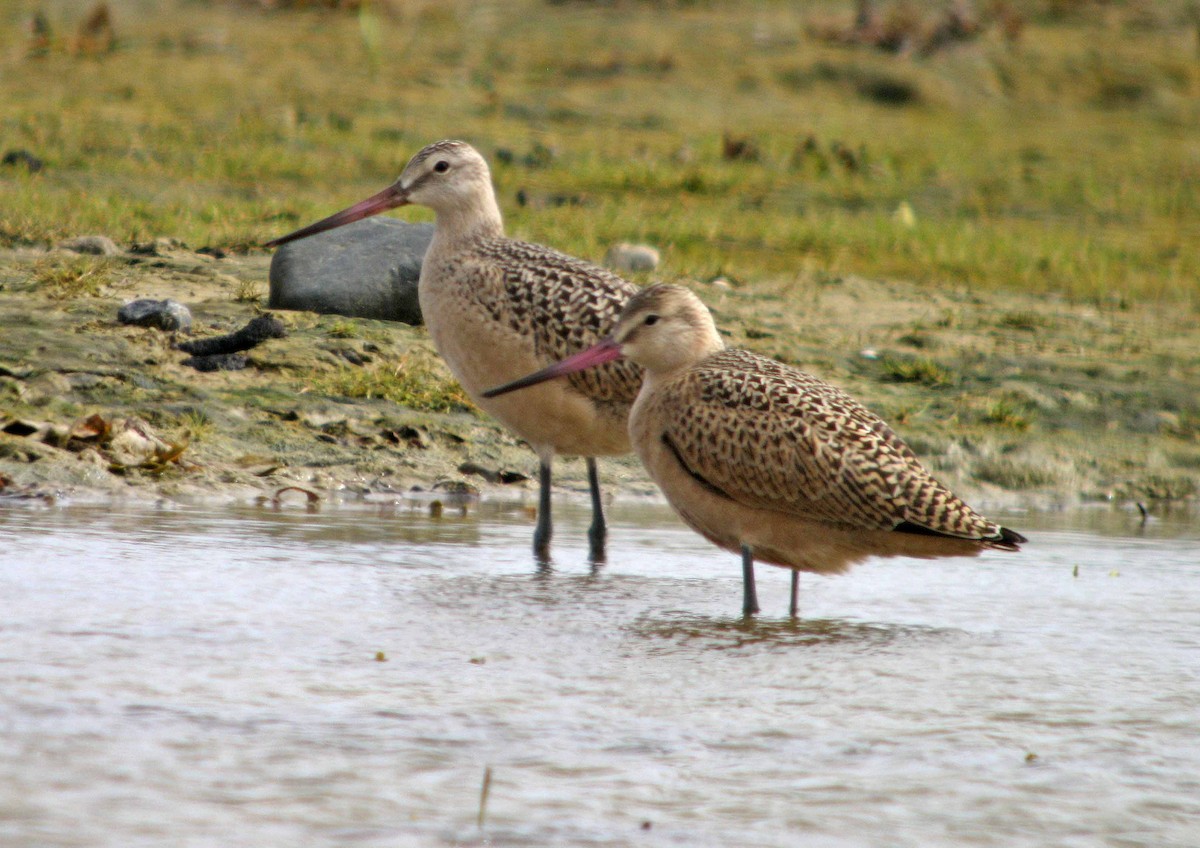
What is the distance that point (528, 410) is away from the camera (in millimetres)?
6941

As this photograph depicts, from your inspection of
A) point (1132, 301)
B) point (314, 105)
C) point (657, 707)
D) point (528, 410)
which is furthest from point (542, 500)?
point (314, 105)

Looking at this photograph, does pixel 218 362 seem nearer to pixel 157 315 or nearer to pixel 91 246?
pixel 157 315

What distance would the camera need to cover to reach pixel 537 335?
6.97 m

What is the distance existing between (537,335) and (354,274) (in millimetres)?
2709

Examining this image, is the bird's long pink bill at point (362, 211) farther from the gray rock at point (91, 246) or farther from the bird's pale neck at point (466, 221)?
the gray rock at point (91, 246)

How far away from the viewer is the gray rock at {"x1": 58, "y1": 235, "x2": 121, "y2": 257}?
1002 cm

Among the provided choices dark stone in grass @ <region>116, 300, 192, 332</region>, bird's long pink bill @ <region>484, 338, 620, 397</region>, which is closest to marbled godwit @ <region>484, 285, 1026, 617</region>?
bird's long pink bill @ <region>484, 338, 620, 397</region>

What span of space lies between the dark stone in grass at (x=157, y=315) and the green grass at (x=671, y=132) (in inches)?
66.4

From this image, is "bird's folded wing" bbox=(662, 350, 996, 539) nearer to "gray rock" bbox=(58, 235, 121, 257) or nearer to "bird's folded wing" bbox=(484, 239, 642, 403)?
"bird's folded wing" bbox=(484, 239, 642, 403)

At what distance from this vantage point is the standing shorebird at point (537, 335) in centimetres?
684

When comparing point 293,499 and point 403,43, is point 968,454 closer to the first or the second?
point 293,499

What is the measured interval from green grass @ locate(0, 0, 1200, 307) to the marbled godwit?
206 inches

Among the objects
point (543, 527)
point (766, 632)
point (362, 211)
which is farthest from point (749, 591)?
point (362, 211)

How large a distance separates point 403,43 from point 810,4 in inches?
230
